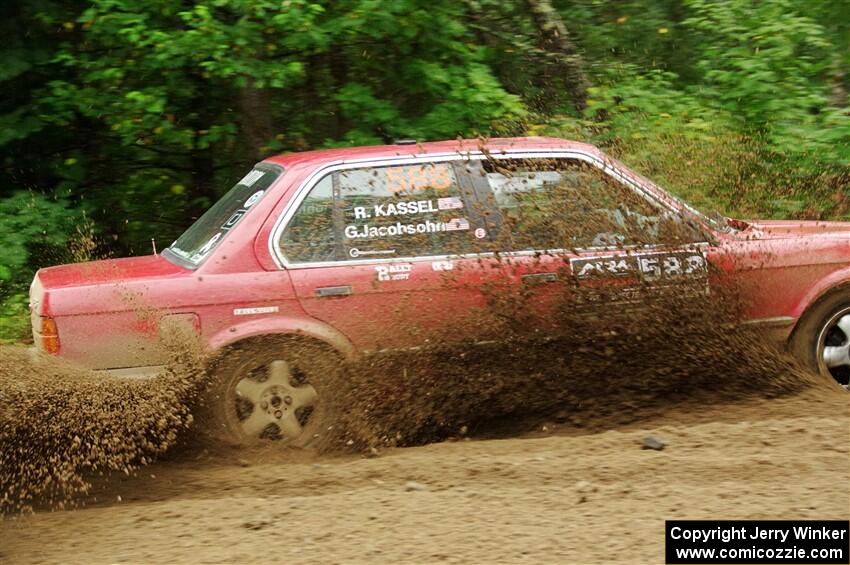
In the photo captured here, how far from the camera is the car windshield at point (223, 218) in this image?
5.52 metres

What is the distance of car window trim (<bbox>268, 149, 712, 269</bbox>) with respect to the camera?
17.7 feet

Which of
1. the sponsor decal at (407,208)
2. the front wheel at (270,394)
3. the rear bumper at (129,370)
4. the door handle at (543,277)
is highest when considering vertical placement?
the sponsor decal at (407,208)

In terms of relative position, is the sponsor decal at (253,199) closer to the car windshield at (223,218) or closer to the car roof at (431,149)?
the car windshield at (223,218)

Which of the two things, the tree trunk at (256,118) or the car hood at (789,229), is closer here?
the car hood at (789,229)

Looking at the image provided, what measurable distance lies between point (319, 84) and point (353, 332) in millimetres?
4238

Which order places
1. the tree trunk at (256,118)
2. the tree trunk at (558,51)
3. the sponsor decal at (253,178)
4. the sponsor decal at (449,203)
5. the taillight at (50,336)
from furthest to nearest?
the tree trunk at (558,51), the tree trunk at (256,118), the sponsor decal at (253,178), the sponsor decal at (449,203), the taillight at (50,336)

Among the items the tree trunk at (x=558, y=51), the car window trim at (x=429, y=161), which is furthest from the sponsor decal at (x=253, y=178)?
the tree trunk at (x=558, y=51)

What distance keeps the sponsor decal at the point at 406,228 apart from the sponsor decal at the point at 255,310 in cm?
62

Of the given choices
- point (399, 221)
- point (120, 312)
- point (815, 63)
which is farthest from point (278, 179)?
point (815, 63)

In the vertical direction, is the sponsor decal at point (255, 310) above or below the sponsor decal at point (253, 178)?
below

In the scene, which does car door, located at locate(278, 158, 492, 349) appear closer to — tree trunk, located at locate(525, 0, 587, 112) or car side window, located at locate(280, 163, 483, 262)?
car side window, located at locate(280, 163, 483, 262)

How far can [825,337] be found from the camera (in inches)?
228

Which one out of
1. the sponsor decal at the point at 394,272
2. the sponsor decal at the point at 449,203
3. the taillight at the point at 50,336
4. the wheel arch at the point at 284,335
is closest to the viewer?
the taillight at the point at 50,336

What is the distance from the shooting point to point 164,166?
9391mm
